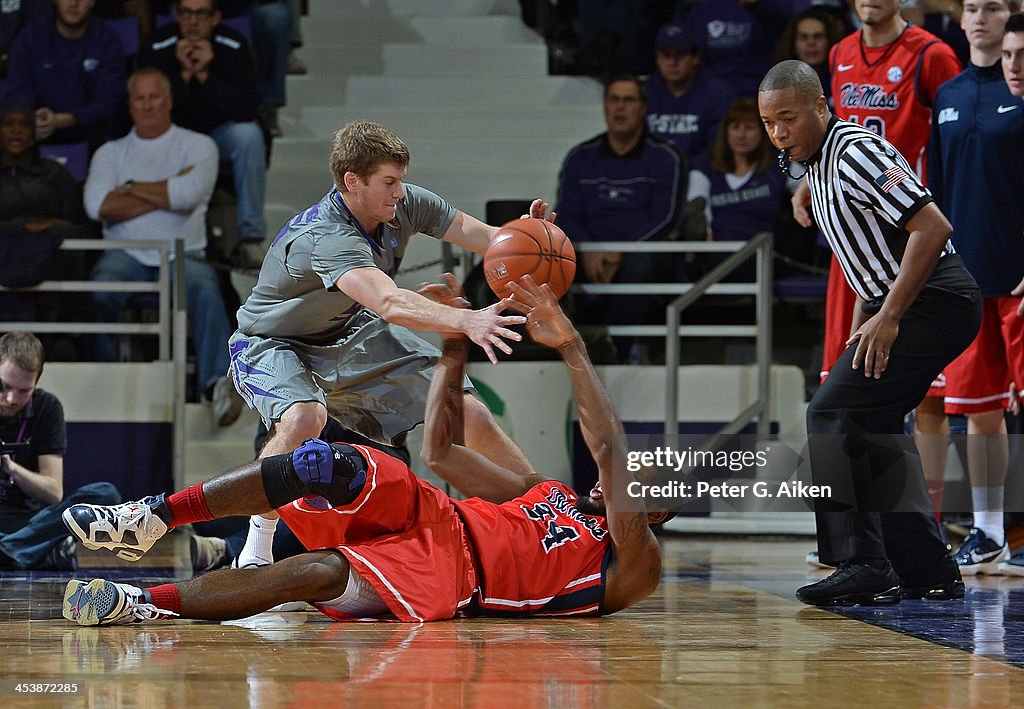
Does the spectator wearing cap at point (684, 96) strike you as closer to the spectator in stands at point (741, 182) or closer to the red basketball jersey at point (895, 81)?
the spectator in stands at point (741, 182)

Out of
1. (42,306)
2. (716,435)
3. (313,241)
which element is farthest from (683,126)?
(313,241)

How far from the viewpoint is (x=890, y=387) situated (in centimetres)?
421

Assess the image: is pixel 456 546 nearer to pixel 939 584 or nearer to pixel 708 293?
pixel 939 584

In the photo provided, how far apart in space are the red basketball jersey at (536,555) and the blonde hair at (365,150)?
1064mm

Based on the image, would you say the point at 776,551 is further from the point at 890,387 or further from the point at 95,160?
the point at 95,160

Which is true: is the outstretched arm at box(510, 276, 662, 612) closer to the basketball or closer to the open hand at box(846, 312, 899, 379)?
the basketball

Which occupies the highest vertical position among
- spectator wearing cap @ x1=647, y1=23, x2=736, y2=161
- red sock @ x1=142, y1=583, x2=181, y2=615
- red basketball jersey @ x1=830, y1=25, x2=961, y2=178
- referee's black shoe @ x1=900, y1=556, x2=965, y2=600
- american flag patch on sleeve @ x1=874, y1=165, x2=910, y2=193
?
spectator wearing cap @ x1=647, y1=23, x2=736, y2=161

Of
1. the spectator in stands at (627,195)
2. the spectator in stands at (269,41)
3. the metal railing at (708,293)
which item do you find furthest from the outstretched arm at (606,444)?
the spectator in stands at (269,41)

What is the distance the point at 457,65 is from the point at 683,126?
2447mm

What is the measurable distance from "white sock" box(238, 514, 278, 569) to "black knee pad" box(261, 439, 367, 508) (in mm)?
822

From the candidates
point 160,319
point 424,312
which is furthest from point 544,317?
point 160,319

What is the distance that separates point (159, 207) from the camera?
7.74 meters

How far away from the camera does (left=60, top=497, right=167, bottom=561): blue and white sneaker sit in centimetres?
345

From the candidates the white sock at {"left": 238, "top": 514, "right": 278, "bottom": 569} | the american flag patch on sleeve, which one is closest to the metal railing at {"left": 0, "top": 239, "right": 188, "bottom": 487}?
the white sock at {"left": 238, "top": 514, "right": 278, "bottom": 569}
